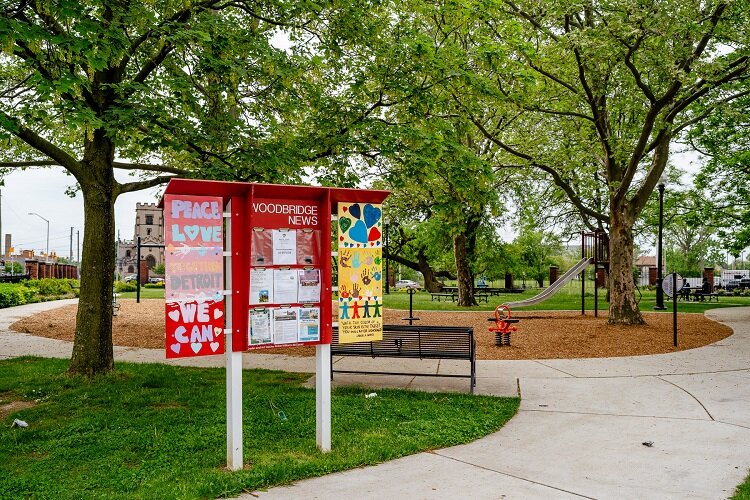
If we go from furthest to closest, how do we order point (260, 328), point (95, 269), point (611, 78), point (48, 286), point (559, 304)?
point (48, 286)
point (559, 304)
point (611, 78)
point (95, 269)
point (260, 328)

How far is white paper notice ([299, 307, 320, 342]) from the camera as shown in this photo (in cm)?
593

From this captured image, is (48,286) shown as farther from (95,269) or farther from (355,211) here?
(355,211)

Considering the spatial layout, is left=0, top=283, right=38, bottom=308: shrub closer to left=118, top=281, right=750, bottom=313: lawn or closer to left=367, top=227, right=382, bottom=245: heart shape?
left=118, top=281, right=750, bottom=313: lawn

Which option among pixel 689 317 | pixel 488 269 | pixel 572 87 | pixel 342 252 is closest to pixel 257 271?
pixel 342 252

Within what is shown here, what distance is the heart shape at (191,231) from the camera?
5.21 m

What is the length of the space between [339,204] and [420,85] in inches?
193

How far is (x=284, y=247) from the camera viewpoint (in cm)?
587

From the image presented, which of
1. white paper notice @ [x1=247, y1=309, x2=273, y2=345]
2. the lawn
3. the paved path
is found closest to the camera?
the paved path

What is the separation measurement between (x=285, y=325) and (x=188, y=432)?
1780 mm

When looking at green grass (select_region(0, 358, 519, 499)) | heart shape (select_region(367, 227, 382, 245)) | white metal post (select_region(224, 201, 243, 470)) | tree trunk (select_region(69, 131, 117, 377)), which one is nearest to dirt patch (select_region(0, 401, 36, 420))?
green grass (select_region(0, 358, 519, 499))

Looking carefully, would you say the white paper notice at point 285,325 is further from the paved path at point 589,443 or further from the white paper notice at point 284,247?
the paved path at point 589,443

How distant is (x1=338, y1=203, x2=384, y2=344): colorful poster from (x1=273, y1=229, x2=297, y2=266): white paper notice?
1.66ft

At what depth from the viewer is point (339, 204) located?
6191 mm

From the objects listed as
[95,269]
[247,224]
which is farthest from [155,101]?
[247,224]
